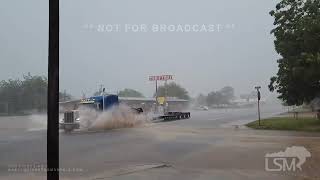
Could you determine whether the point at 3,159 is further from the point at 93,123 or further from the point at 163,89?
the point at 163,89

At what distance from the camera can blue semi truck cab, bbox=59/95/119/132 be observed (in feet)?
32.9

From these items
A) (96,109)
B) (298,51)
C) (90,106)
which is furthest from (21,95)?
(298,51)

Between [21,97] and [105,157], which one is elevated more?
[21,97]

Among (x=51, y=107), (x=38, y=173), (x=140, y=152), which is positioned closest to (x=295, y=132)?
(x=140, y=152)

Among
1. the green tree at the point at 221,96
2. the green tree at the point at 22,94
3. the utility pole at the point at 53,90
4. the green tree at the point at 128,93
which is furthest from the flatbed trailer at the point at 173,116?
the utility pole at the point at 53,90

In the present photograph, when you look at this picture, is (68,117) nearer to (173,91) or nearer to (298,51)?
(173,91)

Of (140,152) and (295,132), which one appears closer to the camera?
(140,152)

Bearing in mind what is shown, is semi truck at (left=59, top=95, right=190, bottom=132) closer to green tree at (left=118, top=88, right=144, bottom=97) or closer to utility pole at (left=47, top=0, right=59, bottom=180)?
green tree at (left=118, top=88, right=144, bottom=97)

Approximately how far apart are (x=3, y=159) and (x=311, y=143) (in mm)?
6832

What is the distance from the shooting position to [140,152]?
10242 mm

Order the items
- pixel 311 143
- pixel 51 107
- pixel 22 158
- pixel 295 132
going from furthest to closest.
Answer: pixel 295 132
pixel 311 143
pixel 22 158
pixel 51 107

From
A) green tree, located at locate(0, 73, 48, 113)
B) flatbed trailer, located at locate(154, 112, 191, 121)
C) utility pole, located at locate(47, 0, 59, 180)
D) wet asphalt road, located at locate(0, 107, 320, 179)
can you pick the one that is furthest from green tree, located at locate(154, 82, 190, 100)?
utility pole, located at locate(47, 0, 59, 180)

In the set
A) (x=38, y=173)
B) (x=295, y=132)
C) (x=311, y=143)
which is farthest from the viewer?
(x=295, y=132)

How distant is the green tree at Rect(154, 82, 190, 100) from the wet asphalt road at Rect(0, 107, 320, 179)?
66 cm
